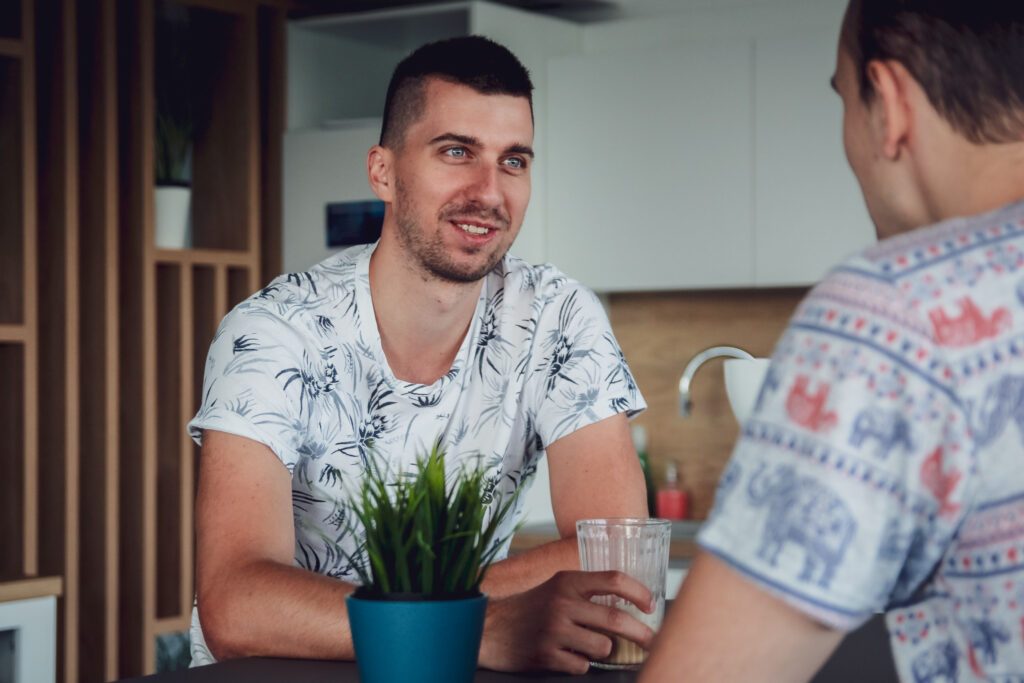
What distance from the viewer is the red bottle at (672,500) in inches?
150

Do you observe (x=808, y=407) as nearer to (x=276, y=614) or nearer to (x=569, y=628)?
(x=569, y=628)

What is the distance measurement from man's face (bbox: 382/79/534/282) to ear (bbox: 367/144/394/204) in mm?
64

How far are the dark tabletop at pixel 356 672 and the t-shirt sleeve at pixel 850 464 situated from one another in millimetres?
491

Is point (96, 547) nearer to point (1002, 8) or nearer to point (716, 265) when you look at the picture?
point (716, 265)

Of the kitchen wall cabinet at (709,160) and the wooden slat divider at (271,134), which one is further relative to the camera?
the wooden slat divider at (271,134)

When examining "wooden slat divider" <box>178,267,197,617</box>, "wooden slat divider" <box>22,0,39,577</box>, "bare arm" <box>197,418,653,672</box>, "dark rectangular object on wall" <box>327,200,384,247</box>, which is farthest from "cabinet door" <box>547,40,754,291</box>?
"bare arm" <box>197,418,653,672</box>

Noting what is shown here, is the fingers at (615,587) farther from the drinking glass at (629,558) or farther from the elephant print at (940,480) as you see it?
the elephant print at (940,480)

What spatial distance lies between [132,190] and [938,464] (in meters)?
3.10

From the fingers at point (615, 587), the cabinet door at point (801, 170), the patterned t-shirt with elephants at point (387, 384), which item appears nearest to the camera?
the fingers at point (615, 587)

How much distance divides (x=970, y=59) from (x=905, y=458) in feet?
0.78

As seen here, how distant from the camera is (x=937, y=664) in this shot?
0.69 m

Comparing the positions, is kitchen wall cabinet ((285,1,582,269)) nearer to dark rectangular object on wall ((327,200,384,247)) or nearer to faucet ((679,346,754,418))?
dark rectangular object on wall ((327,200,384,247))

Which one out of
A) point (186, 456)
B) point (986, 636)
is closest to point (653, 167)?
point (186, 456)

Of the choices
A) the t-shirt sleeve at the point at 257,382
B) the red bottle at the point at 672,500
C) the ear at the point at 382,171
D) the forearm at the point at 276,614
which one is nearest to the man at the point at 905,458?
the forearm at the point at 276,614
